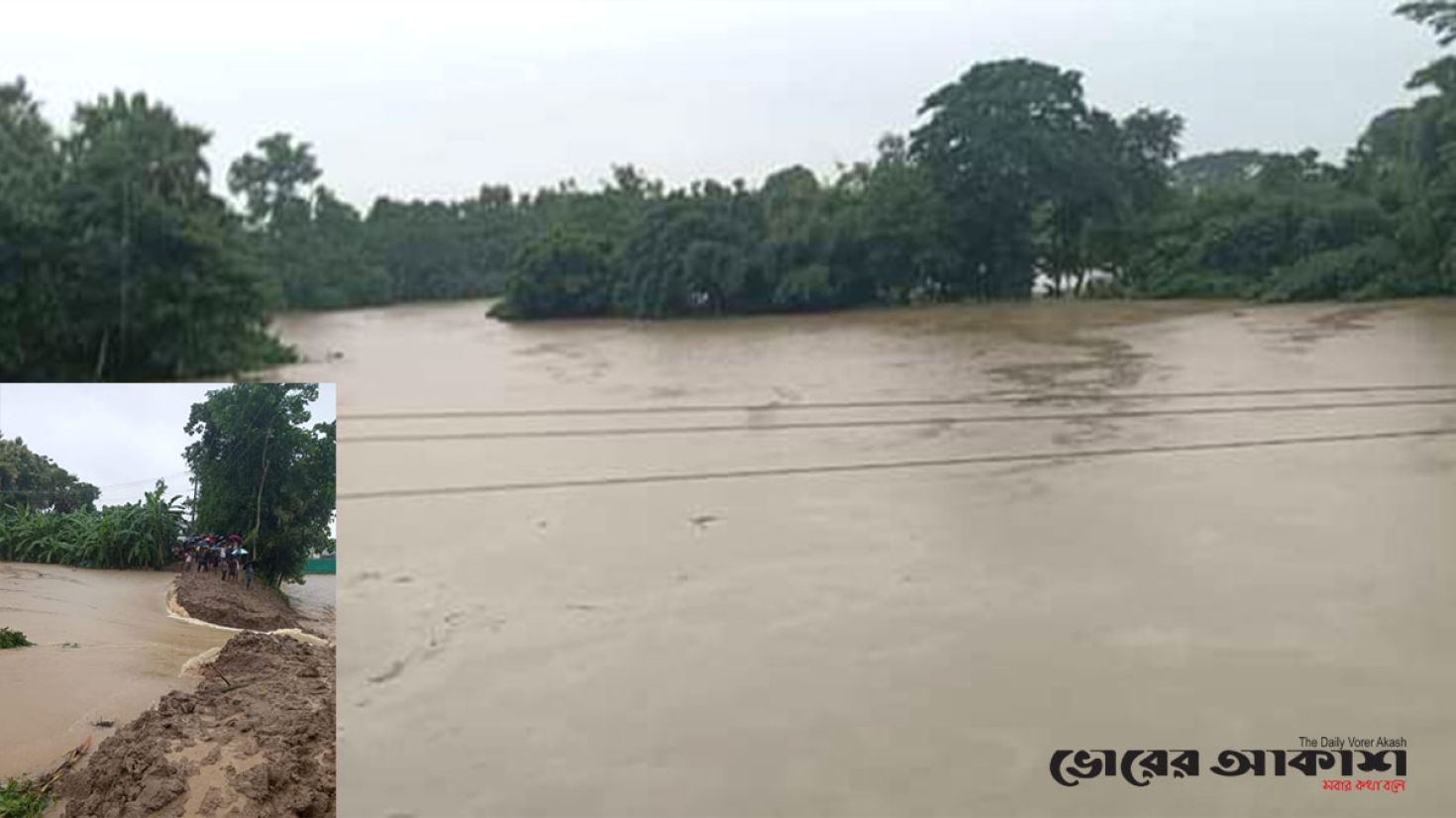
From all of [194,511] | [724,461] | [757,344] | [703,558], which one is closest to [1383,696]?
[703,558]

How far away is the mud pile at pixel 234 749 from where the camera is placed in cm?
139

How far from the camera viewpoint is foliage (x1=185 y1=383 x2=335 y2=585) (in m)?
1.43

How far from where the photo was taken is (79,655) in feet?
Answer: 5.12

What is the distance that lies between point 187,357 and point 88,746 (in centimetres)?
748

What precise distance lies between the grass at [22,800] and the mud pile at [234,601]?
0.26m

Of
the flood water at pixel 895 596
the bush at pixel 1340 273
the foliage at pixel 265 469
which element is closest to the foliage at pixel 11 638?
the foliage at pixel 265 469

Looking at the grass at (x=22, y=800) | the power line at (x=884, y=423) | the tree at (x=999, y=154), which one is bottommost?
the power line at (x=884, y=423)

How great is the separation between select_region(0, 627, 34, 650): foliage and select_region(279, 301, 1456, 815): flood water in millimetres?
1051

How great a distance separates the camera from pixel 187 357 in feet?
27.3

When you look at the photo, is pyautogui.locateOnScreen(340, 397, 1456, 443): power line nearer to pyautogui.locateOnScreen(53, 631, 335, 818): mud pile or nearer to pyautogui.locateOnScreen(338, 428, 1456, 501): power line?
pyautogui.locateOnScreen(338, 428, 1456, 501): power line

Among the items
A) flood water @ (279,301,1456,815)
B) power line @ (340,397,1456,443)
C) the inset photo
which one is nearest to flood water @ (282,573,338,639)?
the inset photo

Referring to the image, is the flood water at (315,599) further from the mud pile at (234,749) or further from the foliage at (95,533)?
the foliage at (95,533)

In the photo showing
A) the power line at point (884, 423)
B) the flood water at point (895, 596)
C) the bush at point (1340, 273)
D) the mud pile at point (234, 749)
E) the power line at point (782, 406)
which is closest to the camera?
the mud pile at point (234, 749)

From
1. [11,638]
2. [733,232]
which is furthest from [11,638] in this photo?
[733,232]
